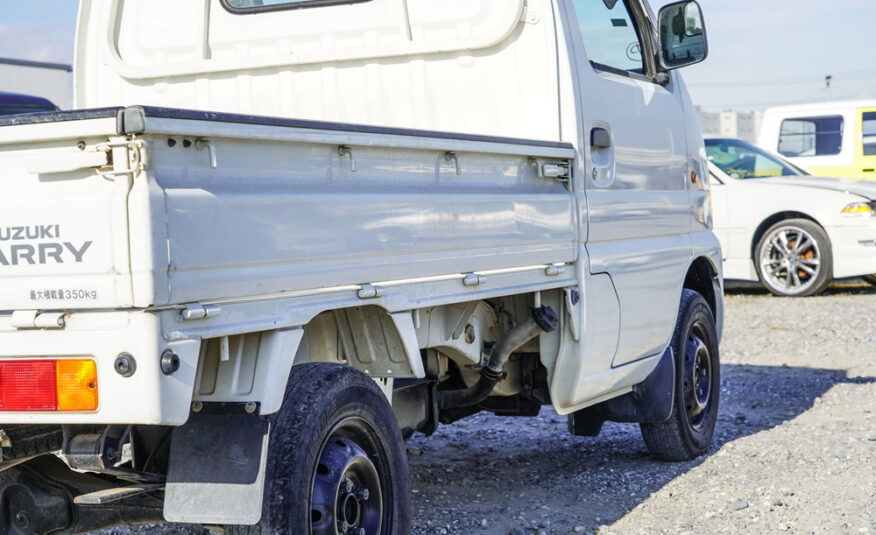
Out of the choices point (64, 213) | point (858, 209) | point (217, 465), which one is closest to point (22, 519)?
point (217, 465)

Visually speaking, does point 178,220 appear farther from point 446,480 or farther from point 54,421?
point 446,480

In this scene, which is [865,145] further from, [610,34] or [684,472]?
[610,34]

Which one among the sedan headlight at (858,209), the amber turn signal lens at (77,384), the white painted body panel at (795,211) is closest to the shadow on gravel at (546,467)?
the amber turn signal lens at (77,384)

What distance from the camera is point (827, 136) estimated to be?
571 inches

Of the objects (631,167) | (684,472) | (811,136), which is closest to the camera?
(631,167)

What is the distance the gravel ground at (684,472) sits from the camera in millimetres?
4492

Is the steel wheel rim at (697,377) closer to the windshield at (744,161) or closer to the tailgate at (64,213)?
the tailgate at (64,213)

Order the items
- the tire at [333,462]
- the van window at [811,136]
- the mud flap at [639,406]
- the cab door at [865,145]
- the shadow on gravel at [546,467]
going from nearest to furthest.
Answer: the tire at [333,462], the shadow on gravel at [546,467], the mud flap at [639,406], the cab door at [865,145], the van window at [811,136]

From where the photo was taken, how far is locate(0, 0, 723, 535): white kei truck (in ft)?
8.01

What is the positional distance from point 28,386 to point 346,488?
944 mm

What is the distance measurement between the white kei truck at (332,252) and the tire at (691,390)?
2 centimetres

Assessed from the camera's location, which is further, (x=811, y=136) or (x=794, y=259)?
(x=811, y=136)

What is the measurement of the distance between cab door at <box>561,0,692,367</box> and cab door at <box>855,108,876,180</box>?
952 centimetres

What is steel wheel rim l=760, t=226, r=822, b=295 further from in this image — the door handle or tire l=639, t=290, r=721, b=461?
the door handle
